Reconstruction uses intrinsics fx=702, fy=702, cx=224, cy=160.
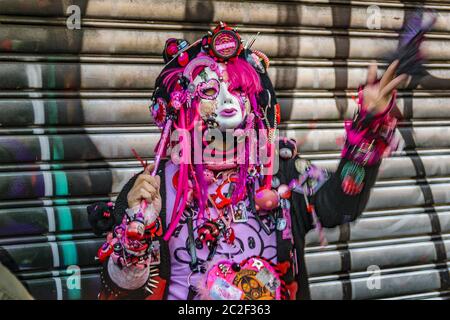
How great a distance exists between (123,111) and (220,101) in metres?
1.15

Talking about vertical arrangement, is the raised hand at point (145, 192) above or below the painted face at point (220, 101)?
below

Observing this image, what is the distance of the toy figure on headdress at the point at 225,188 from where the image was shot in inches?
131

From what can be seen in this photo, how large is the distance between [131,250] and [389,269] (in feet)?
8.34

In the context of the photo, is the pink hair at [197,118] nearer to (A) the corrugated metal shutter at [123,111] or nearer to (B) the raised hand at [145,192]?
(B) the raised hand at [145,192]

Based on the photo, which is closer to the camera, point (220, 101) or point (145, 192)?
point (145, 192)

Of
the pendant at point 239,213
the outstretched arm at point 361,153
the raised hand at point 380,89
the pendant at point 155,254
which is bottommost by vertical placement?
the pendant at point 155,254

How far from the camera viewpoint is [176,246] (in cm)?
340

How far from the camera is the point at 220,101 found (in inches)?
133

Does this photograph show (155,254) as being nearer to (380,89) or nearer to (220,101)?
(220,101)

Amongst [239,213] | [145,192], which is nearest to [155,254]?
[145,192]

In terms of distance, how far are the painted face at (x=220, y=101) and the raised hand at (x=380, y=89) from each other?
0.59m

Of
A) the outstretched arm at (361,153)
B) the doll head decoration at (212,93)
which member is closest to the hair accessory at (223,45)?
the doll head decoration at (212,93)

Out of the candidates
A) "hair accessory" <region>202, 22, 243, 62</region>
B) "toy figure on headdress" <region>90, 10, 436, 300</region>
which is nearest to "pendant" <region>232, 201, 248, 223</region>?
"toy figure on headdress" <region>90, 10, 436, 300</region>
